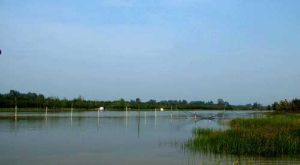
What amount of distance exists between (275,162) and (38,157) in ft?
32.3

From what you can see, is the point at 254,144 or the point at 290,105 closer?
the point at 254,144

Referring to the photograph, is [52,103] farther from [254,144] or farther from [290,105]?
[254,144]

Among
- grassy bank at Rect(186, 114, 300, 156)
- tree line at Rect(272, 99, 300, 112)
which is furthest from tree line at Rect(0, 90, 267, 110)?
grassy bank at Rect(186, 114, 300, 156)

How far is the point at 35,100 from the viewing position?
91812 mm

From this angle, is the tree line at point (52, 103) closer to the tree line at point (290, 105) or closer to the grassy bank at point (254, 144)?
the tree line at point (290, 105)

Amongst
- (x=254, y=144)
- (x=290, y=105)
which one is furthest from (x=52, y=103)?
(x=254, y=144)

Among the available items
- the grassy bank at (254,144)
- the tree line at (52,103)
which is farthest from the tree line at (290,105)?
the grassy bank at (254,144)

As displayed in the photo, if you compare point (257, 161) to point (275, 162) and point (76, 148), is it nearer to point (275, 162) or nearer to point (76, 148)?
point (275, 162)

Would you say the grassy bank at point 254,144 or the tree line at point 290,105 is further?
the tree line at point 290,105

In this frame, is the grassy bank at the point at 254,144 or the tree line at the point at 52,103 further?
the tree line at the point at 52,103

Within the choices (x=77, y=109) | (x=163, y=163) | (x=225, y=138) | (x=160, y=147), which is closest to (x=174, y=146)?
(x=160, y=147)

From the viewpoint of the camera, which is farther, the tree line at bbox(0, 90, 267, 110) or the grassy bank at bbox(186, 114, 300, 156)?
the tree line at bbox(0, 90, 267, 110)

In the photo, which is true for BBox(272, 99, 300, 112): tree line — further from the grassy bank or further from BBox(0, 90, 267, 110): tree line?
the grassy bank

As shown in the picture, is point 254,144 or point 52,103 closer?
point 254,144
